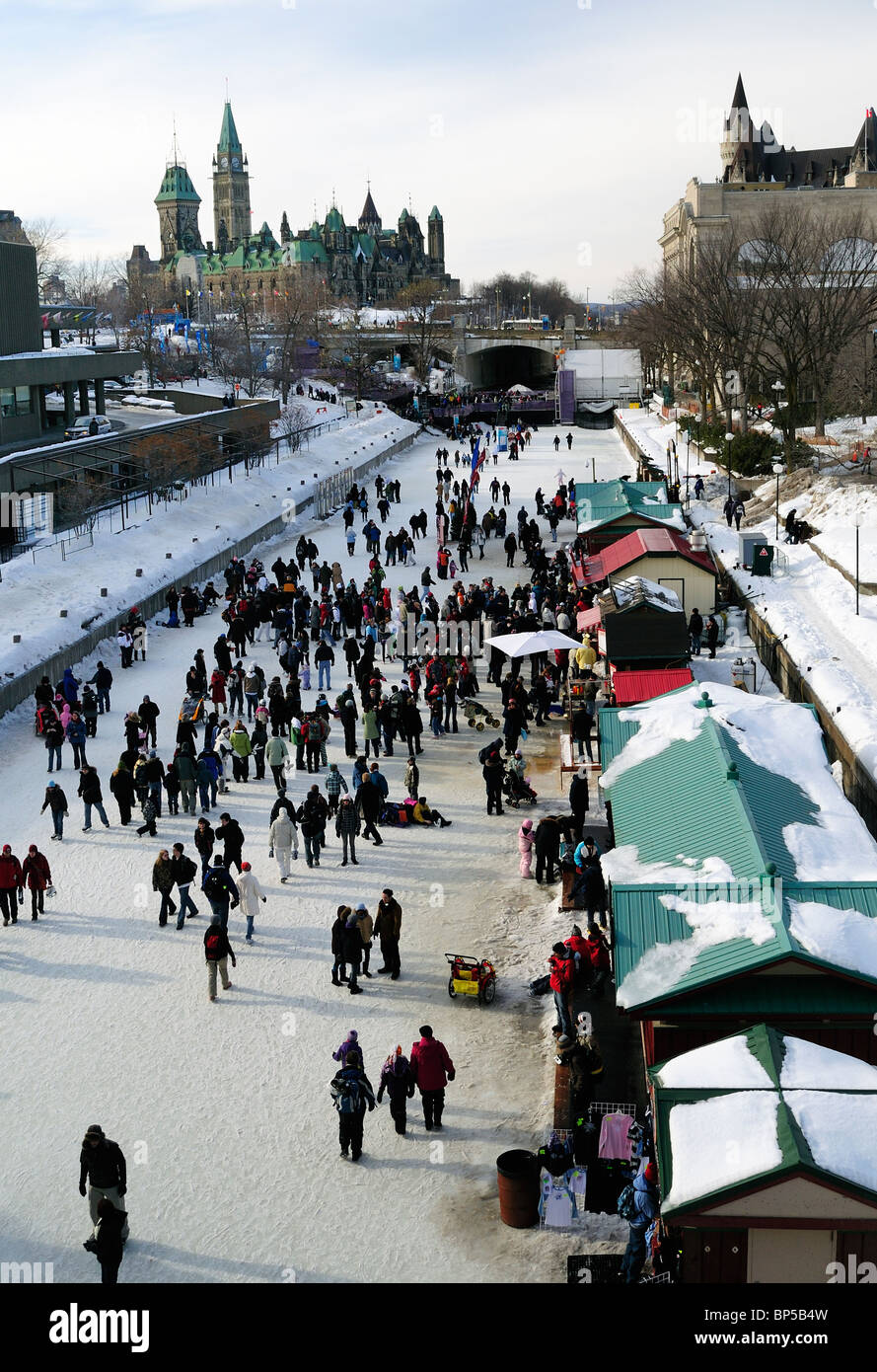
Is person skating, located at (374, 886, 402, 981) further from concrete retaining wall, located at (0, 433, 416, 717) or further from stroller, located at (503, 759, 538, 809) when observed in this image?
concrete retaining wall, located at (0, 433, 416, 717)

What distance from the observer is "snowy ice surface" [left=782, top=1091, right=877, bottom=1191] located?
7.07 m

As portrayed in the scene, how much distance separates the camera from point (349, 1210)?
9086 mm

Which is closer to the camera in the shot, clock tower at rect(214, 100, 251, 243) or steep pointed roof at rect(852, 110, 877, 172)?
steep pointed roof at rect(852, 110, 877, 172)

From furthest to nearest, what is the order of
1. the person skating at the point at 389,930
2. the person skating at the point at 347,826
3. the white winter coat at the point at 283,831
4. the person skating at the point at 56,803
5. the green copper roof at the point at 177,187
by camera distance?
the green copper roof at the point at 177,187
the person skating at the point at 56,803
the person skating at the point at 347,826
the white winter coat at the point at 283,831
the person skating at the point at 389,930

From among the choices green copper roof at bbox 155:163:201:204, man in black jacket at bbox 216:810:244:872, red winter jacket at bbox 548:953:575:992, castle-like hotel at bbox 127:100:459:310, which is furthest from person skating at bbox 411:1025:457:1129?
green copper roof at bbox 155:163:201:204

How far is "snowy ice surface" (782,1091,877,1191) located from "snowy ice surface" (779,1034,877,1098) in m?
0.15

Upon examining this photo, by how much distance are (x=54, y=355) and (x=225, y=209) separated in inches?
6053

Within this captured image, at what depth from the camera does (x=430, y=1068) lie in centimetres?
990

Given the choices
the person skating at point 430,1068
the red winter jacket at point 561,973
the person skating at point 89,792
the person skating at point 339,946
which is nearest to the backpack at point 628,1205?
the person skating at point 430,1068

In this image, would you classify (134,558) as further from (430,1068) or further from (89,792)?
(430,1068)

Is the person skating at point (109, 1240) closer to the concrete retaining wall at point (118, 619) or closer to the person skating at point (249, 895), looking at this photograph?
the person skating at point (249, 895)

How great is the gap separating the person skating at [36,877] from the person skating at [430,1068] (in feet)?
17.8

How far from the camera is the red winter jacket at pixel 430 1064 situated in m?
9.87
